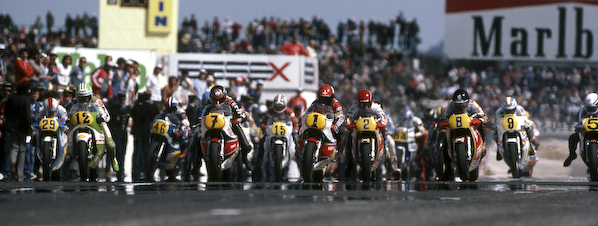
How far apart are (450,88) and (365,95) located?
2185 centimetres

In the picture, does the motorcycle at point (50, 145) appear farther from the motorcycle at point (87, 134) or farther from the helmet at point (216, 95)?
the helmet at point (216, 95)

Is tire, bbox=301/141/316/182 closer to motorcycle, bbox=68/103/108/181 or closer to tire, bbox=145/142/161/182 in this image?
tire, bbox=145/142/161/182

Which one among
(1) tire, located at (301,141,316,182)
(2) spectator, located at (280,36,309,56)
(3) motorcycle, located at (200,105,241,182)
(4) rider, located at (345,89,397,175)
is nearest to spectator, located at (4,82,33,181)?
(3) motorcycle, located at (200,105,241,182)

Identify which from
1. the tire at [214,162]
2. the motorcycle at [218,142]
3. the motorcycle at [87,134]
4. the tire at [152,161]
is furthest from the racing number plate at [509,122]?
the motorcycle at [87,134]

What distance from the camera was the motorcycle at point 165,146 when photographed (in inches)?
543

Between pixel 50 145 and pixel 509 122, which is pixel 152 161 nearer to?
pixel 50 145

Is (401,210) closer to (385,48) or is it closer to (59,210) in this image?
(59,210)

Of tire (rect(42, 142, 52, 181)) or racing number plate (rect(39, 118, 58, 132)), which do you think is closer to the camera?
tire (rect(42, 142, 52, 181))

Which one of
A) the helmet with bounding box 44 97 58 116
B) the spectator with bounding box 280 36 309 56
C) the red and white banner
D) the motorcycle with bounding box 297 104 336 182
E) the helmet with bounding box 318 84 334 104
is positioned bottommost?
the motorcycle with bounding box 297 104 336 182

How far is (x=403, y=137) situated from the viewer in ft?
57.1

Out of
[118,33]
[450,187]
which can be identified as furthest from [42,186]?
[118,33]

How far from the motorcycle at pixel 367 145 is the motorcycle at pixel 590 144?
11.3 ft

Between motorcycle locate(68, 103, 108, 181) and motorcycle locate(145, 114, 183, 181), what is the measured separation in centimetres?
95

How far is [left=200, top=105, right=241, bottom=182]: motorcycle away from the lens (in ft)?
41.0
